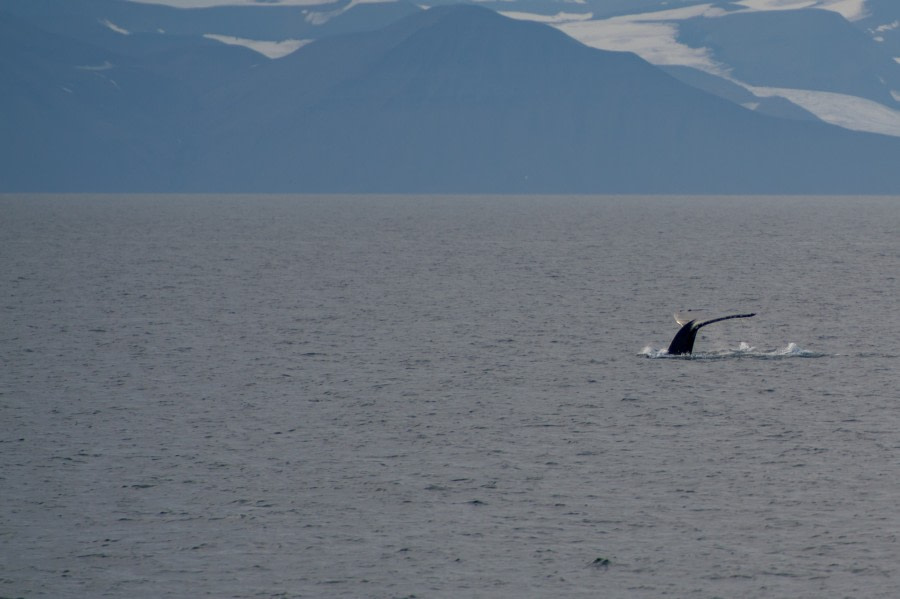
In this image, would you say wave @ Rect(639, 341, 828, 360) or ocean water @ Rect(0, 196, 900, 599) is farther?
wave @ Rect(639, 341, 828, 360)

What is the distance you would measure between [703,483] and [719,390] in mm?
12998

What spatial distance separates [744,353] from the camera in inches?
2122

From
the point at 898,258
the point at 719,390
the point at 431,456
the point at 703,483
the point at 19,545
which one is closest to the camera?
the point at 19,545

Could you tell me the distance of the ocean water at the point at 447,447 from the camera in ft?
86.1

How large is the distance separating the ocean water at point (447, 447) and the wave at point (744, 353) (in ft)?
1.05

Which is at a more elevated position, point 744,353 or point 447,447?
point 447,447

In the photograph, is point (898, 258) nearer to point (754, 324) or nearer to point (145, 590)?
point (754, 324)

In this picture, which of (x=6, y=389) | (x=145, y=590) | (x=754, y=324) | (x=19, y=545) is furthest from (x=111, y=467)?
(x=754, y=324)

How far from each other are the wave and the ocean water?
0.32m

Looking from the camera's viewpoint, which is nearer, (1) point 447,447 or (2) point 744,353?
(1) point 447,447

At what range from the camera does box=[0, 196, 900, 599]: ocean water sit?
1033 inches

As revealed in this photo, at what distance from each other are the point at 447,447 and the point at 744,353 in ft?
68.9

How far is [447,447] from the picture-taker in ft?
119

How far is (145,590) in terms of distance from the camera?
81.8 feet
